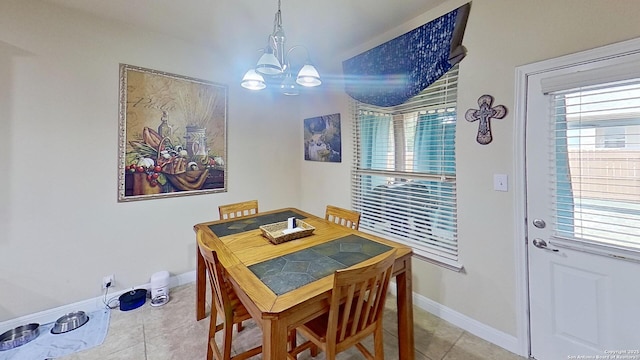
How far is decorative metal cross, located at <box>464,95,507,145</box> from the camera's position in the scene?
6.10ft

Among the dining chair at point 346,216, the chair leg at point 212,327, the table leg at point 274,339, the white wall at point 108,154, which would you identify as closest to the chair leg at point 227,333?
the chair leg at point 212,327

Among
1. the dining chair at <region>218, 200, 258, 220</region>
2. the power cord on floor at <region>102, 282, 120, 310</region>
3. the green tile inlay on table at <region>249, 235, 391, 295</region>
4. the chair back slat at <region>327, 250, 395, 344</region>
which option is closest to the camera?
the chair back slat at <region>327, 250, 395, 344</region>

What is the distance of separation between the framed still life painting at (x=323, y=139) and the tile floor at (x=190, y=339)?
1925 mm

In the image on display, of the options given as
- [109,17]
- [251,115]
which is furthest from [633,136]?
[109,17]

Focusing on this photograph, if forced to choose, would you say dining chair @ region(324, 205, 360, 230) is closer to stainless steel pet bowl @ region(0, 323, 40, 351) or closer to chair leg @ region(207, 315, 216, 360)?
chair leg @ region(207, 315, 216, 360)

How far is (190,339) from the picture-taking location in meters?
2.01

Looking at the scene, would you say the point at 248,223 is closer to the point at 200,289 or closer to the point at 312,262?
the point at 200,289

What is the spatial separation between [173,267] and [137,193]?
2.95ft

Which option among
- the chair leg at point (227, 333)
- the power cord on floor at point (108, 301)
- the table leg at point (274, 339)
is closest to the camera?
the table leg at point (274, 339)

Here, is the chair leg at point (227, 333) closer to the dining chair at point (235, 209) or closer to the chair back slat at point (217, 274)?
the chair back slat at point (217, 274)

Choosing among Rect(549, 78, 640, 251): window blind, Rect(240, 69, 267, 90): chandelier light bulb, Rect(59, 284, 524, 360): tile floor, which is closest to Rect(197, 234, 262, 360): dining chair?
Rect(59, 284, 524, 360): tile floor

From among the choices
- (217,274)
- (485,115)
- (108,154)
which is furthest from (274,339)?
(108,154)

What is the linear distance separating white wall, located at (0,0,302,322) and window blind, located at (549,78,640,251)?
10.8 feet

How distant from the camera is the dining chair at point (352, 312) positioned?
3.92 ft
